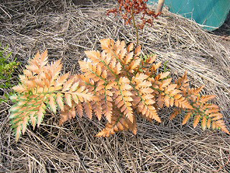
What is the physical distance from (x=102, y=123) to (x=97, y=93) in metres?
0.52

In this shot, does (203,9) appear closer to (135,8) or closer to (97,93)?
(135,8)

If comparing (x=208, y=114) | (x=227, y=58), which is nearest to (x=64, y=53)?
(x=208, y=114)

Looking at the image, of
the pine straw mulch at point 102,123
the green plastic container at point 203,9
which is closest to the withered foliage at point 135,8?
the pine straw mulch at point 102,123

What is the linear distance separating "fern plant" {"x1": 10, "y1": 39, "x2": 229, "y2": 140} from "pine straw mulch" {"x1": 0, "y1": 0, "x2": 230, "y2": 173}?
325mm

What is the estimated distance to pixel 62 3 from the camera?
3.02 meters

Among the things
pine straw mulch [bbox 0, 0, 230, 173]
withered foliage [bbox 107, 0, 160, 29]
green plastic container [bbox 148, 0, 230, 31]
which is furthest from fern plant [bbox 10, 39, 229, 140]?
green plastic container [bbox 148, 0, 230, 31]

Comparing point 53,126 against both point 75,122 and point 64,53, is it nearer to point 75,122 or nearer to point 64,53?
point 75,122

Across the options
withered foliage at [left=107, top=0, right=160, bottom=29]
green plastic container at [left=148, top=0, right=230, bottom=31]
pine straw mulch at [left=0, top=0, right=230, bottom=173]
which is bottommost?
pine straw mulch at [left=0, top=0, right=230, bottom=173]

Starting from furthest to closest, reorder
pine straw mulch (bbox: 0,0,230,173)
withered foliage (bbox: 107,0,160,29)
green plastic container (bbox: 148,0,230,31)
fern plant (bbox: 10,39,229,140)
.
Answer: green plastic container (bbox: 148,0,230,31) < withered foliage (bbox: 107,0,160,29) < pine straw mulch (bbox: 0,0,230,173) < fern plant (bbox: 10,39,229,140)

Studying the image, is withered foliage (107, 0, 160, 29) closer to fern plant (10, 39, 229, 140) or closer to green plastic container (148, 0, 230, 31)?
fern plant (10, 39, 229, 140)

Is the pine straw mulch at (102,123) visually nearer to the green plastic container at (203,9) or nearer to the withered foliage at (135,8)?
the withered foliage at (135,8)

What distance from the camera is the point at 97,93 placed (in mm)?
1456

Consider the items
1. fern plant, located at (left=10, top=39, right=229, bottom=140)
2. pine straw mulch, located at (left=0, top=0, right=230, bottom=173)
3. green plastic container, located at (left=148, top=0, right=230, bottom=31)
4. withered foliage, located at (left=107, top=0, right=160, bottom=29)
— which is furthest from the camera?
green plastic container, located at (left=148, top=0, right=230, bottom=31)

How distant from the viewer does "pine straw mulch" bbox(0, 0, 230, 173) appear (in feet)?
5.57
